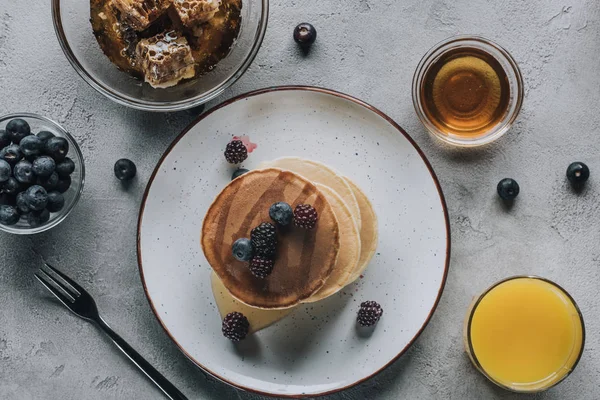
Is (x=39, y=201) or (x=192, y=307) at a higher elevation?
(x=39, y=201)

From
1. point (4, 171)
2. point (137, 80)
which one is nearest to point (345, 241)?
point (137, 80)

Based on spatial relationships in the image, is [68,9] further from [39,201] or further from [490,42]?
[490,42]

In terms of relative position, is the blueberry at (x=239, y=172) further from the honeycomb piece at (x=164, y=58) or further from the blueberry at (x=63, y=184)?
the blueberry at (x=63, y=184)

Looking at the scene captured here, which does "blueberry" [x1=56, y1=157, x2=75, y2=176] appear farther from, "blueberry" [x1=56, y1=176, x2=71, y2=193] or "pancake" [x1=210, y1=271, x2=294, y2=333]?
"pancake" [x1=210, y1=271, x2=294, y2=333]

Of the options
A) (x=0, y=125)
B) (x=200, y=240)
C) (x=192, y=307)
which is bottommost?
(x=192, y=307)

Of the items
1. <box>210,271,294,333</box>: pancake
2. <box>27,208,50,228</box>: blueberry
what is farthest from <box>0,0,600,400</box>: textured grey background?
<box>210,271,294,333</box>: pancake

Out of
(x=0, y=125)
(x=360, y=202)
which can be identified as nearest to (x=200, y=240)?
(x=360, y=202)
